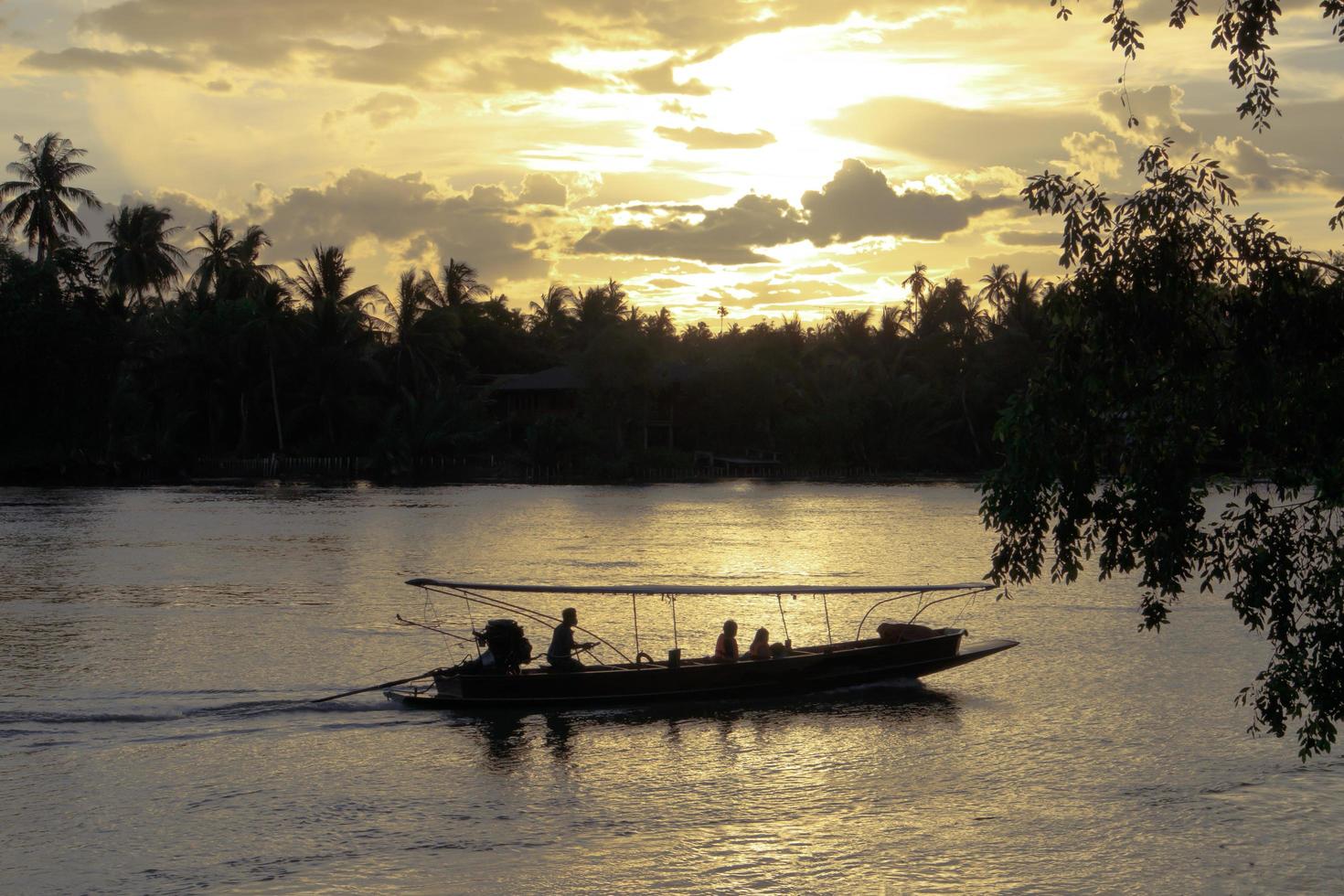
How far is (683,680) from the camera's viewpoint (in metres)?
20.9

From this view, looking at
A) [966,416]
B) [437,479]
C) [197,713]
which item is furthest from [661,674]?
[966,416]

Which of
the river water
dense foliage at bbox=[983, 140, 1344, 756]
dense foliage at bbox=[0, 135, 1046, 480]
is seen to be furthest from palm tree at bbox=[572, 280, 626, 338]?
dense foliage at bbox=[983, 140, 1344, 756]

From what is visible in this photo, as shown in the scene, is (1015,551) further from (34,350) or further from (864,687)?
(34,350)

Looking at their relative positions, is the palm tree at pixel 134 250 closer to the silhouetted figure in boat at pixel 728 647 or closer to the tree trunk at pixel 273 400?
the tree trunk at pixel 273 400

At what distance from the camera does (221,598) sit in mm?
34406

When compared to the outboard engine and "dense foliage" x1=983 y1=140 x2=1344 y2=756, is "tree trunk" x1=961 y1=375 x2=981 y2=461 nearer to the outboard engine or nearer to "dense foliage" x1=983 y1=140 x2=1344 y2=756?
the outboard engine

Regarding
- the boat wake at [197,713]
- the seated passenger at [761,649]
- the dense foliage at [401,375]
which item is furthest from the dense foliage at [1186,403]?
the dense foliage at [401,375]

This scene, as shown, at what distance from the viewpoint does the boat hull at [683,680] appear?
2064 centimetres

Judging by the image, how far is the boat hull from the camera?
2064cm

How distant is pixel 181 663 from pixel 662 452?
66882mm

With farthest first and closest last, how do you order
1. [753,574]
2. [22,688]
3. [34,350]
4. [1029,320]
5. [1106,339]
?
[1029,320]
[34,350]
[753,574]
[22,688]
[1106,339]

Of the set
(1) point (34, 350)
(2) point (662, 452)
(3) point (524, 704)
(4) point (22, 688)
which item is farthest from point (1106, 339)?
(2) point (662, 452)

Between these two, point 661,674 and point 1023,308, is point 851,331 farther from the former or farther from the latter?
point 661,674

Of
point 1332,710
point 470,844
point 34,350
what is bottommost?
point 470,844
